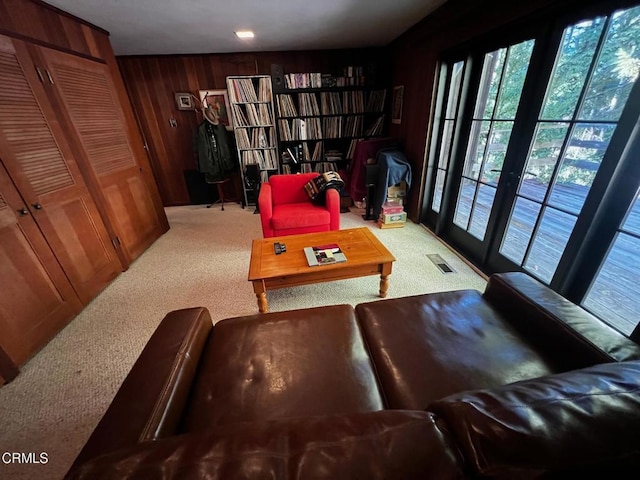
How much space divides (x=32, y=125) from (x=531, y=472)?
116 inches

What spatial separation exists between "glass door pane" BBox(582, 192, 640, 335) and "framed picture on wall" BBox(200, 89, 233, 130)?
4.27 meters

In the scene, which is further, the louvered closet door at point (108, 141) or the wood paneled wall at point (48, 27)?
the louvered closet door at point (108, 141)

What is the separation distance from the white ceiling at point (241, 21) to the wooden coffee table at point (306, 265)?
2.10 metres

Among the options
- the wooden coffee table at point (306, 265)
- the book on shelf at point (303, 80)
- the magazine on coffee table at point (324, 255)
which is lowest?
the wooden coffee table at point (306, 265)

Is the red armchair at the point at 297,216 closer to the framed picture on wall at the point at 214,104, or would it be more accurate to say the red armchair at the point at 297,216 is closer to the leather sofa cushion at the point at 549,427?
the framed picture on wall at the point at 214,104

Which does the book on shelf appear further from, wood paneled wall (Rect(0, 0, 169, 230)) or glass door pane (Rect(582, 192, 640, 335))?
glass door pane (Rect(582, 192, 640, 335))

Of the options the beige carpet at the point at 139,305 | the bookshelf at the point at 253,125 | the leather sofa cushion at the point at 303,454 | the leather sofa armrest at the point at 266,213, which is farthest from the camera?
the bookshelf at the point at 253,125

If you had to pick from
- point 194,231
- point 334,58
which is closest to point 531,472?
point 194,231

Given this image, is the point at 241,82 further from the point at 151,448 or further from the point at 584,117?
the point at 151,448

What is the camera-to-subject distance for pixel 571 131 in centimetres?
151

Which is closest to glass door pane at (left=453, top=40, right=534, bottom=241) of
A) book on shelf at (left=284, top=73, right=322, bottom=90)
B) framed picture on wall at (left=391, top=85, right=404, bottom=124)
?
framed picture on wall at (left=391, top=85, right=404, bottom=124)

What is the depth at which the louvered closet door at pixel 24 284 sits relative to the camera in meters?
1.51

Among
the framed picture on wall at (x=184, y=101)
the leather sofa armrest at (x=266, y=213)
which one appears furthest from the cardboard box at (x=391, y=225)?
the framed picture on wall at (x=184, y=101)

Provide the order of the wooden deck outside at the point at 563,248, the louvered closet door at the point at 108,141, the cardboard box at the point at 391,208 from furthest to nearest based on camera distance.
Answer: the cardboard box at the point at 391,208 → the louvered closet door at the point at 108,141 → the wooden deck outside at the point at 563,248
